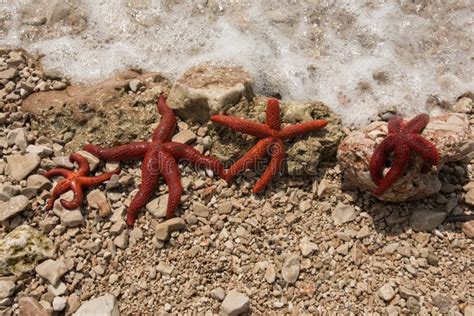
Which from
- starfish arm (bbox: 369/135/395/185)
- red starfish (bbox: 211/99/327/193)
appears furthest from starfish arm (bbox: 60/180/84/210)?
starfish arm (bbox: 369/135/395/185)

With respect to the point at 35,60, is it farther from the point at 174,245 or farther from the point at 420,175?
the point at 420,175

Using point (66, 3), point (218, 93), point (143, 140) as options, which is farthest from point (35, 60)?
point (218, 93)

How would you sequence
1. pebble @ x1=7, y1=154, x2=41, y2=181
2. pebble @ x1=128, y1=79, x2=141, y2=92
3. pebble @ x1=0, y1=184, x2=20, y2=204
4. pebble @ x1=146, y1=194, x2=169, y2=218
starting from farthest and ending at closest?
pebble @ x1=128, y1=79, x2=141, y2=92 → pebble @ x1=7, y1=154, x2=41, y2=181 → pebble @ x1=0, y1=184, x2=20, y2=204 → pebble @ x1=146, y1=194, x2=169, y2=218

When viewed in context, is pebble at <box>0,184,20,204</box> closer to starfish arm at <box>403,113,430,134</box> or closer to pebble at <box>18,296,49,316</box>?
pebble at <box>18,296,49,316</box>

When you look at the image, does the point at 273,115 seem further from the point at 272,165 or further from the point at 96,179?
the point at 96,179

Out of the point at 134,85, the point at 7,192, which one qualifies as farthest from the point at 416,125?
the point at 7,192

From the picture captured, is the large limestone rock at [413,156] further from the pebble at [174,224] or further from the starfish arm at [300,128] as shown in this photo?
the pebble at [174,224]
